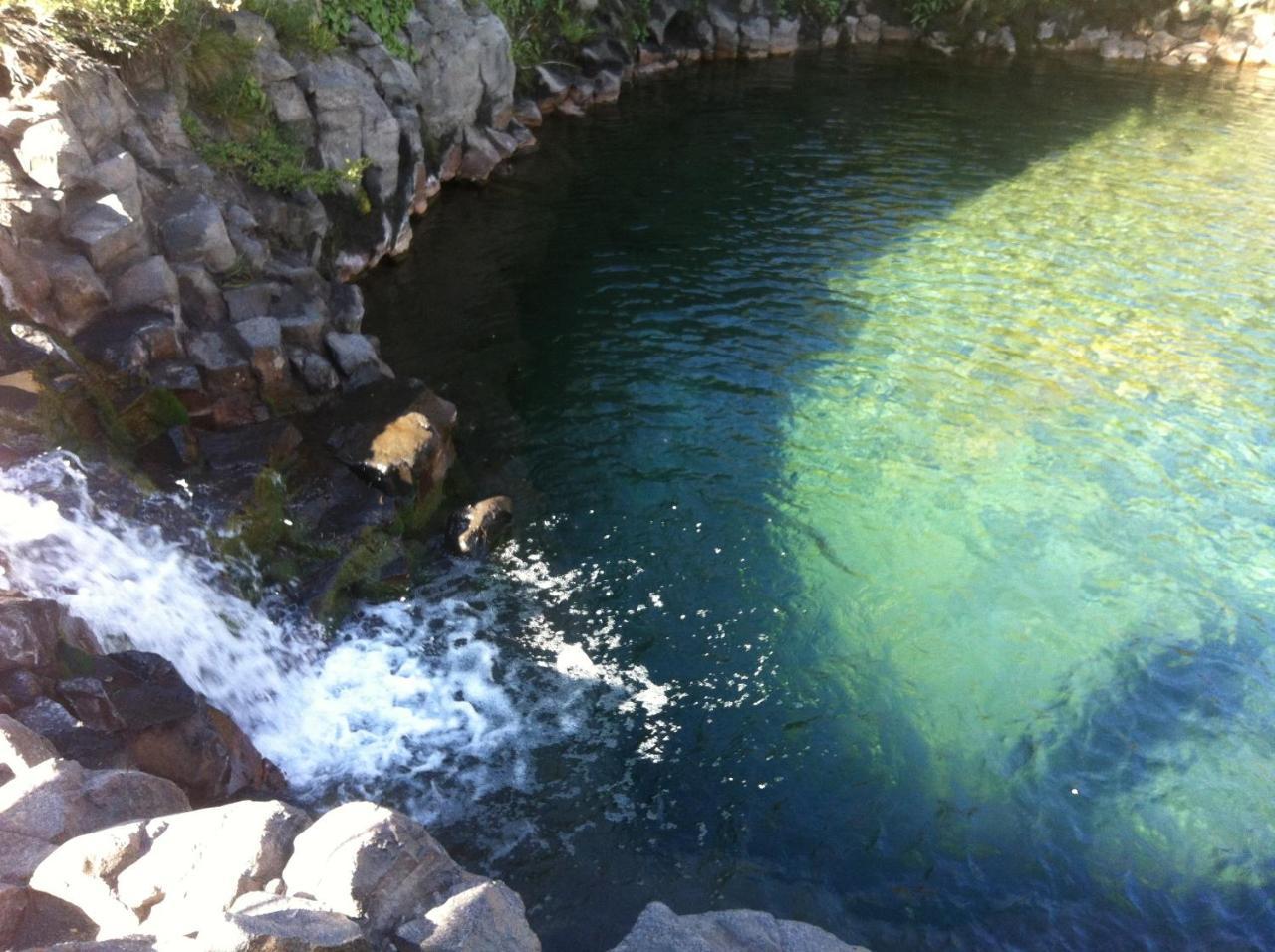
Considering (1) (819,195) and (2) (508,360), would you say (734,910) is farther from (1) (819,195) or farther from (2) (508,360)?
(1) (819,195)

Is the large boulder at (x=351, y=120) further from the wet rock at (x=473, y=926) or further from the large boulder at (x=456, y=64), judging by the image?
the wet rock at (x=473, y=926)

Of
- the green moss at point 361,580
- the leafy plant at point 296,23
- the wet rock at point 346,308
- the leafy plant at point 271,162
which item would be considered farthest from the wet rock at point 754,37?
the green moss at point 361,580

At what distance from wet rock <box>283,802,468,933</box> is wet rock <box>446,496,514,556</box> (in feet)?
18.6

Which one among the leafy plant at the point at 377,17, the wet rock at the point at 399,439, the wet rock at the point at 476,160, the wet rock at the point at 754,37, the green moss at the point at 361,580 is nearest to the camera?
the green moss at the point at 361,580

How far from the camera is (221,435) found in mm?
13203

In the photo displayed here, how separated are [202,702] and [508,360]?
349 inches

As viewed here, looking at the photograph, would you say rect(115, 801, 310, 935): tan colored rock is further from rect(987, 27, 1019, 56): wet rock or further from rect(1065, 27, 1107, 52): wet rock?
rect(1065, 27, 1107, 52): wet rock

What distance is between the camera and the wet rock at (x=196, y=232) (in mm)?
14180

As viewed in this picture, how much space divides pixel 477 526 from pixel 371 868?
636cm

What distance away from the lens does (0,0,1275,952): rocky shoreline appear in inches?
270

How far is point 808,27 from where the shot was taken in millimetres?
40312

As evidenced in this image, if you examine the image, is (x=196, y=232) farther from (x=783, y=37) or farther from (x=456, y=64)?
(x=783, y=37)

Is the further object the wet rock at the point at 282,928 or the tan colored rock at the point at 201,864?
the tan colored rock at the point at 201,864

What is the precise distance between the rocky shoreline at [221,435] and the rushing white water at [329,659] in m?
0.56
